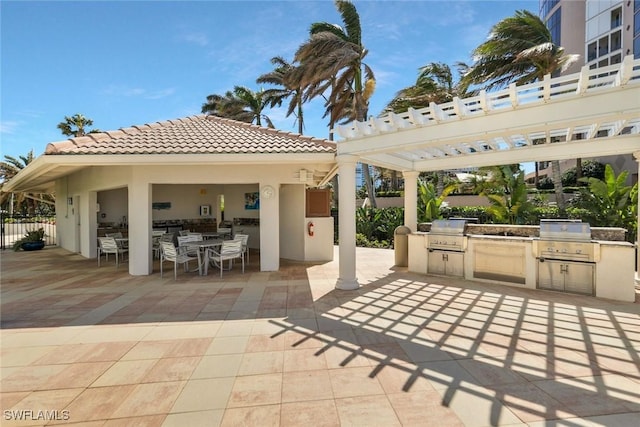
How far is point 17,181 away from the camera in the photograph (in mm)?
11281

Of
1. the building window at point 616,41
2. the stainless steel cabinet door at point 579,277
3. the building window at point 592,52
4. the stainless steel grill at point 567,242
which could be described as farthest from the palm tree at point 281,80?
the building window at point 592,52

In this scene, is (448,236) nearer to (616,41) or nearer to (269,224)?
(269,224)

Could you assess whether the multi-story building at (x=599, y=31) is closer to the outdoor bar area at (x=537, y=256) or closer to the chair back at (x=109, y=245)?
the outdoor bar area at (x=537, y=256)

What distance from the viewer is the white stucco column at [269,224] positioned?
8828 millimetres

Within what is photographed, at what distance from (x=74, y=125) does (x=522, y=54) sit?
116ft

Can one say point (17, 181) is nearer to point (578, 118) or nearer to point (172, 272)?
point (172, 272)

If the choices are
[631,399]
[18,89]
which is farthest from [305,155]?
[18,89]

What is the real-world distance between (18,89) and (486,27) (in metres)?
18.5

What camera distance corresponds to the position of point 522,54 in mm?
12156

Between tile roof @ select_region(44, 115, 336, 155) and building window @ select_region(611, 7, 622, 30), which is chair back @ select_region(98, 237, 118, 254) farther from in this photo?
building window @ select_region(611, 7, 622, 30)

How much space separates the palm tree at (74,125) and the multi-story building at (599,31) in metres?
39.6

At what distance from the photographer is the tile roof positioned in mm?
7355

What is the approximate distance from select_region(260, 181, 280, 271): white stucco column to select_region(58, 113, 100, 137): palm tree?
27870 millimetres

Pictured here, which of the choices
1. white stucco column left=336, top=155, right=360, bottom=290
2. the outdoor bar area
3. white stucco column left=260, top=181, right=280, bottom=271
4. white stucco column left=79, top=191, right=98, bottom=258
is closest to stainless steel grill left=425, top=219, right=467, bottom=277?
the outdoor bar area
